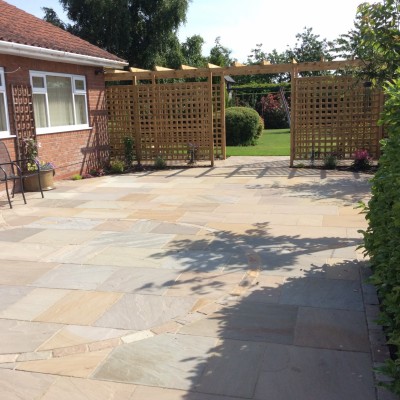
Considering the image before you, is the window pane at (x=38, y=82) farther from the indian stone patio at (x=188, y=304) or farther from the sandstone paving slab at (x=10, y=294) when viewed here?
the sandstone paving slab at (x=10, y=294)

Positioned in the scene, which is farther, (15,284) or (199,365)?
(15,284)

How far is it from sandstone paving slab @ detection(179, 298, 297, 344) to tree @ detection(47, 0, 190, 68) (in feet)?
64.0

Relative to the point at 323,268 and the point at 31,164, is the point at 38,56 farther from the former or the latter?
the point at 323,268

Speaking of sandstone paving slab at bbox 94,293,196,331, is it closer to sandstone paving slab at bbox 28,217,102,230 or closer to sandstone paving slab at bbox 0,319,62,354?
sandstone paving slab at bbox 0,319,62,354

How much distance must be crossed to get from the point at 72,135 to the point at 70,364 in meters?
9.02

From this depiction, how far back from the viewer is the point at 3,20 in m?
9.84

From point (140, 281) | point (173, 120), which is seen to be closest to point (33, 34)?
point (173, 120)

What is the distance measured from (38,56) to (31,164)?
2.22 m

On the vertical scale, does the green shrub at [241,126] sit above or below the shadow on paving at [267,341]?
above

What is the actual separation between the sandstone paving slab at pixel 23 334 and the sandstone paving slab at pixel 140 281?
2.68ft

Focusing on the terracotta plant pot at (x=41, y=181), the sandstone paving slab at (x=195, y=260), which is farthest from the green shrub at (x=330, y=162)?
the sandstone paving slab at (x=195, y=260)

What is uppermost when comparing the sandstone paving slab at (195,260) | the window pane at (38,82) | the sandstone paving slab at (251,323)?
the window pane at (38,82)

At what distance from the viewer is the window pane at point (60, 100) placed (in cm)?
1072

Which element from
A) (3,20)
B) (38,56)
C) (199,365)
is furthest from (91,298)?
(3,20)
